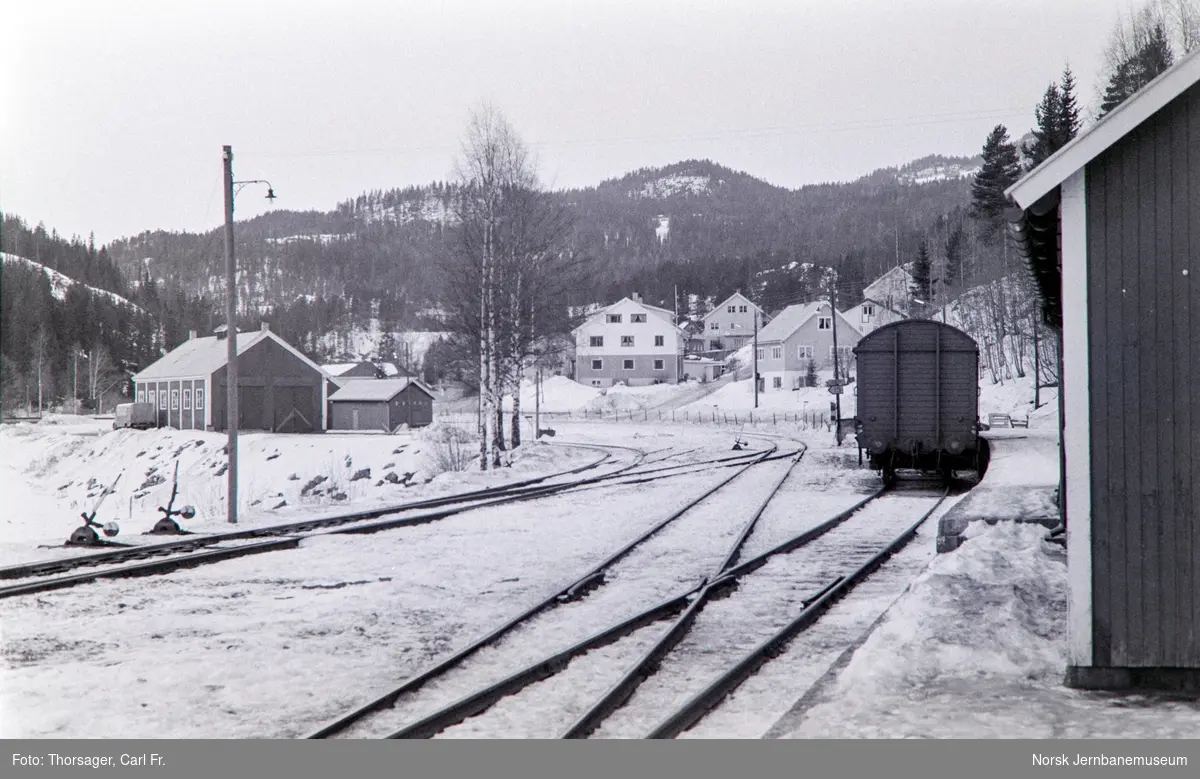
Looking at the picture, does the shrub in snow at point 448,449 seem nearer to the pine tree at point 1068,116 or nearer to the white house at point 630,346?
the pine tree at point 1068,116

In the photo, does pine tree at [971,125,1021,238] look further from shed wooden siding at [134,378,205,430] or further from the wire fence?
shed wooden siding at [134,378,205,430]

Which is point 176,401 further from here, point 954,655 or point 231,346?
point 954,655

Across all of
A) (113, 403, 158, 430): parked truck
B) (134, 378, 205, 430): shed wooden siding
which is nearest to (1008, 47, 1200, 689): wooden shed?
(134, 378, 205, 430): shed wooden siding

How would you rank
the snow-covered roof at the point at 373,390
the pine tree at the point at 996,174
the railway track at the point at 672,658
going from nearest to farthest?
the railway track at the point at 672,658
the snow-covered roof at the point at 373,390
the pine tree at the point at 996,174

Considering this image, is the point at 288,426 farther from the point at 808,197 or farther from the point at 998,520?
the point at 808,197

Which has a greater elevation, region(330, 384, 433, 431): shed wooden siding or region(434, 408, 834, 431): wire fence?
region(330, 384, 433, 431): shed wooden siding

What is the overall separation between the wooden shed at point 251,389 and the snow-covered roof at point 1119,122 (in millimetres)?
44198

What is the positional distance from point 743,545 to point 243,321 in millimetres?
83766

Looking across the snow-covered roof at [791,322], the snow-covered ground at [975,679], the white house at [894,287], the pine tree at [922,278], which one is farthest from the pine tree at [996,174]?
the snow-covered ground at [975,679]

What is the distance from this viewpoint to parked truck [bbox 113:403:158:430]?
160 feet

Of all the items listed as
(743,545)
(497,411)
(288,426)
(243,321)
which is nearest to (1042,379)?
(497,411)

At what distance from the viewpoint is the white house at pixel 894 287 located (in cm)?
8025

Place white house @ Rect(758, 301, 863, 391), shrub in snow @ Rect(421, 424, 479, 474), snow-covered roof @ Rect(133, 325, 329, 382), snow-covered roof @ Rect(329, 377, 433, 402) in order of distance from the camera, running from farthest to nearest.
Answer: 1. white house @ Rect(758, 301, 863, 391)
2. snow-covered roof @ Rect(329, 377, 433, 402)
3. snow-covered roof @ Rect(133, 325, 329, 382)
4. shrub in snow @ Rect(421, 424, 479, 474)

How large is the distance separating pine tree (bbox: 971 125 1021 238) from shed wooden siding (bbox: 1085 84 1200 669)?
166 ft
